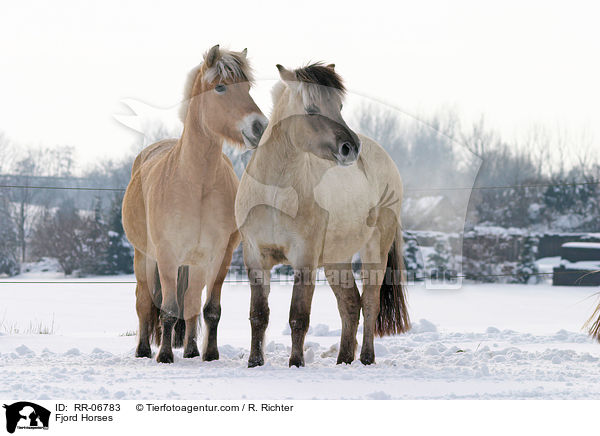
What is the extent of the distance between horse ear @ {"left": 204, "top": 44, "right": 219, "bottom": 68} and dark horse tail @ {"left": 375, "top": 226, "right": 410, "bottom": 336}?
8.34 feet

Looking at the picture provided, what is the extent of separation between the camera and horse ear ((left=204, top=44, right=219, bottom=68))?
5.82 metres

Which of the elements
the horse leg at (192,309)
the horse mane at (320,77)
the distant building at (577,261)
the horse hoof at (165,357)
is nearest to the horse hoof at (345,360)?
the horse leg at (192,309)

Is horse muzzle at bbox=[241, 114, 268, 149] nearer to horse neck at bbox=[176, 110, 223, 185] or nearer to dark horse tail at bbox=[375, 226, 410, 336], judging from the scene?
horse neck at bbox=[176, 110, 223, 185]

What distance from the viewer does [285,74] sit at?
530cm

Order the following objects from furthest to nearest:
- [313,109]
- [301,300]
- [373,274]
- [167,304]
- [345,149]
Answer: [373,274] < [167,304] < [301,300] < [313,109] < [345,149]

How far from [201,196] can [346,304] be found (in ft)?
5.58

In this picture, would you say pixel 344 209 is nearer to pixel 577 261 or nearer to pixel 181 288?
pixel 181 288

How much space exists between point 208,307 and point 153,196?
1.17 meters

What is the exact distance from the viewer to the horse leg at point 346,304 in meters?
6.08

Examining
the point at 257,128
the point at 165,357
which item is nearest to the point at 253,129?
the point at 257,128

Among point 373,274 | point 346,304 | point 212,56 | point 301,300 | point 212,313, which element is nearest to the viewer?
point 301,300

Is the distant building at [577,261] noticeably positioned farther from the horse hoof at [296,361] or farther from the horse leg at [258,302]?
the horse leg at [258,302]

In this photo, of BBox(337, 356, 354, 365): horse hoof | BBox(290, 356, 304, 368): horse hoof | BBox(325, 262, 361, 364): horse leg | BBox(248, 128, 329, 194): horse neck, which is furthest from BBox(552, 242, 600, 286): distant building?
BBox(248, 128, 329, 194): horse neck

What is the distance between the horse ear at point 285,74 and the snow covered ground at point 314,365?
2.34m
